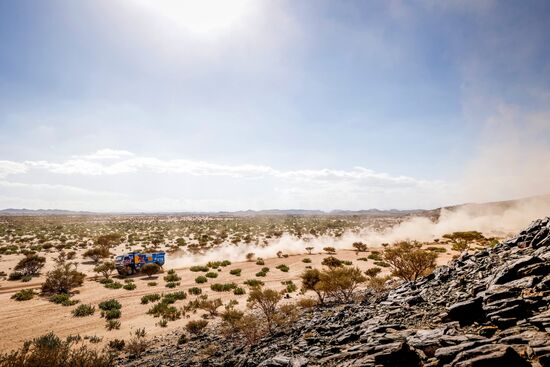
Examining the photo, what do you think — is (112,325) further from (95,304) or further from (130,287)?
(130,287)

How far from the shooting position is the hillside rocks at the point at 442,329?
6.12 meters

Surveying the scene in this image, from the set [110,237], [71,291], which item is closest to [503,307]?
[71,291]

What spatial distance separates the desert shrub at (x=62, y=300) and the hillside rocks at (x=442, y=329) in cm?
1114

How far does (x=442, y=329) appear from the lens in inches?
293

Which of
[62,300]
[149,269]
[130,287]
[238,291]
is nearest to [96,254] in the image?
[149,269]

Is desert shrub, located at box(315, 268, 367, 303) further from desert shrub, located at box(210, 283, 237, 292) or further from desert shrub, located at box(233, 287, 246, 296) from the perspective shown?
desert shrub, located at box(210, 283, 237, 292)

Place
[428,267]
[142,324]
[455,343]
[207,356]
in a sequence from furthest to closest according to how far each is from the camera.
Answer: [428,267] < [142,324] < [207,356] < [455,343]

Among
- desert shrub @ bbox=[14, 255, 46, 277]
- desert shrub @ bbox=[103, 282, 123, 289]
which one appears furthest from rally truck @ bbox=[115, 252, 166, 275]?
desert shrub @ bbox=[14, 255, 46, 277]

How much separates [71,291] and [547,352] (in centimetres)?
2874

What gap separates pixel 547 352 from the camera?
17.3 ft

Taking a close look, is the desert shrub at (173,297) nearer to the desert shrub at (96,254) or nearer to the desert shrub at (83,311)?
the desert shrub at (83,311)

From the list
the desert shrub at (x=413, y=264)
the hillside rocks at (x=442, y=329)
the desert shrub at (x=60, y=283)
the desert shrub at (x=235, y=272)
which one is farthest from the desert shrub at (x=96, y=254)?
the desert shrub at (x=413, y=264)

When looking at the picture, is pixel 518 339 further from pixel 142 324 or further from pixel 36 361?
pixel 142 324

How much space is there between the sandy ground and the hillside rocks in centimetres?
461
